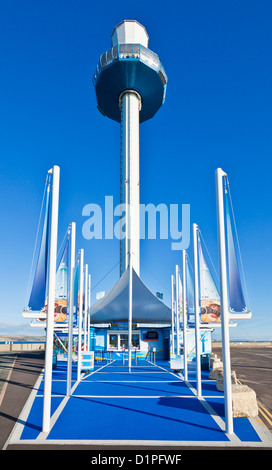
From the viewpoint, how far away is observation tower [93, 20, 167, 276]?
47.8 metres

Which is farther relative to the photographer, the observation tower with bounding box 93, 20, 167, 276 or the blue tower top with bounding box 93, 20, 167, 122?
the blue tower top with bounding box 93, 20, 167, 122

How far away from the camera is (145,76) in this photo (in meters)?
53.5

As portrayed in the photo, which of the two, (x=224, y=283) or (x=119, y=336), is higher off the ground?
(x=224, y=283)

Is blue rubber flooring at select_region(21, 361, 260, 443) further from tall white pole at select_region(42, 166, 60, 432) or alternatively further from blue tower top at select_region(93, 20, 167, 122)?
blue tower top at select_region(93, 20, 167, 122)

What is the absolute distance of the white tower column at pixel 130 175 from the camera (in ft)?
153

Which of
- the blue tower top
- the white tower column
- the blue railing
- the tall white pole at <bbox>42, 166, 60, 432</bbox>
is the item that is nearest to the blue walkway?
the tall white pole at <bbox>42, 166, 60, 432</bbox>

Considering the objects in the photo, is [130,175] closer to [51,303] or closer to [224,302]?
[51,303]

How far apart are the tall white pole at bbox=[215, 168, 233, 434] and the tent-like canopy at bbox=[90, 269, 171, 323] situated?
756 inches

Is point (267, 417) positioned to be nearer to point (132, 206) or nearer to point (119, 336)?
point (119, 336)

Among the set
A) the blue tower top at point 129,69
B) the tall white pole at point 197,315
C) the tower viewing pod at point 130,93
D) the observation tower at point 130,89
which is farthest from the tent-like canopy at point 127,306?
the blue tower top at point 129,69

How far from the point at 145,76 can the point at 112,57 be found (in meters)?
5.54

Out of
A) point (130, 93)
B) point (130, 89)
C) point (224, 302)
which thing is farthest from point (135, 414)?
point (130, 89)

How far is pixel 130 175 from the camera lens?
49.0m
